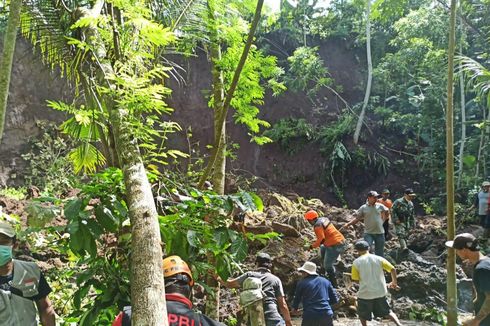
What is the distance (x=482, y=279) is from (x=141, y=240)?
3017 mm

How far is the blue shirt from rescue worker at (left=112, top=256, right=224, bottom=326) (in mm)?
3101

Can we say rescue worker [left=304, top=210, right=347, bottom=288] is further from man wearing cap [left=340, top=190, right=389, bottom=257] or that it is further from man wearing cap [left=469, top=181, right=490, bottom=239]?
man wearing cap [left=469, top=181, right=490, bottom=239]

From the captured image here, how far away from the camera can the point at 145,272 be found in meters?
2.44

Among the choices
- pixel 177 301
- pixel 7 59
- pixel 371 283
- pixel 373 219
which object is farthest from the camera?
pixel 373 219

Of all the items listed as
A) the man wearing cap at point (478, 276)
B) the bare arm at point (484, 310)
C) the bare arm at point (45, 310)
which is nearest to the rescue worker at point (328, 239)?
the man wearing cap at point (478, 276)

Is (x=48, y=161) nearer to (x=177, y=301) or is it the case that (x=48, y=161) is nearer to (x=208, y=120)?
(x=208, y=120)

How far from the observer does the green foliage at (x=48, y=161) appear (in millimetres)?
13922

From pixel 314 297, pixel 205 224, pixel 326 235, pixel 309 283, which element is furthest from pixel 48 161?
pixel 205 224

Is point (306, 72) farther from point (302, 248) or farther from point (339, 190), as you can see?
point (302, 248)

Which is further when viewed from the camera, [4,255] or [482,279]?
[482,279]

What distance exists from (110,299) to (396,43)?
18.4 metres

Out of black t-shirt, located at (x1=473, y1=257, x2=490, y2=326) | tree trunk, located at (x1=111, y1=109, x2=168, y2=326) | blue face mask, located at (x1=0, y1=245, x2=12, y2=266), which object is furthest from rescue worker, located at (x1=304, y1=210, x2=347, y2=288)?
blue face mask, located at (x1=0, y1=245, x2=12, y2=266)

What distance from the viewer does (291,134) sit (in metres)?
19.8

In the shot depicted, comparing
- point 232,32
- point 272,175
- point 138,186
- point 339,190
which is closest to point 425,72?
point 339,190
